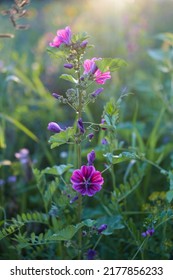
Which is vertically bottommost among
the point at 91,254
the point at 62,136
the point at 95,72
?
the point at 91,254

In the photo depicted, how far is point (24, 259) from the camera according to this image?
1.75 metres

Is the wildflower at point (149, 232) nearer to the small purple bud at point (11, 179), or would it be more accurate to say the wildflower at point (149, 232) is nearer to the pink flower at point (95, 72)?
the pink flower at point (95, 72)

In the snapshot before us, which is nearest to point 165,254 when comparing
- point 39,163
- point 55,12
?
point 39,163

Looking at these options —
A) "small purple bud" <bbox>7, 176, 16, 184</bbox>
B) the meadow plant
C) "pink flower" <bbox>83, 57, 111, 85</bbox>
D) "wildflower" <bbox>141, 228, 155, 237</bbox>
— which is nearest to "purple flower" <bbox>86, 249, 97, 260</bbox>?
the meadow plant

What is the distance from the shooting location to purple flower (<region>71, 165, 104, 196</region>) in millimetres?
1411

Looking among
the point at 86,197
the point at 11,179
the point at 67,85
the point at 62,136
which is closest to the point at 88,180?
the point at 62,136

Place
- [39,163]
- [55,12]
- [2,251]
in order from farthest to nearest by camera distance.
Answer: [55,12], [39,163], [2,251]

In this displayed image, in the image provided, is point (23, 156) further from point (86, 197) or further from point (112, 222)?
point (112, 222)

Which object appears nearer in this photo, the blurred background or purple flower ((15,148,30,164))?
purple flower ((15,148,30,164))

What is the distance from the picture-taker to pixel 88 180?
142 centimetres

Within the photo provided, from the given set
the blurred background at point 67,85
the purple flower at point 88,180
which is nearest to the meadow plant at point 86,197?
the purple flower at point 88,180

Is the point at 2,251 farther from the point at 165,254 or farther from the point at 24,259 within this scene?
Result: the point at 165,254

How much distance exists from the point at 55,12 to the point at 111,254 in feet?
13.5

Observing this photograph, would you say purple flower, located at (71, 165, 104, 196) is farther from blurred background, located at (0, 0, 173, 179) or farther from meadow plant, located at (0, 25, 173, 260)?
blurred background, located at (0, 0, 173, 179)
